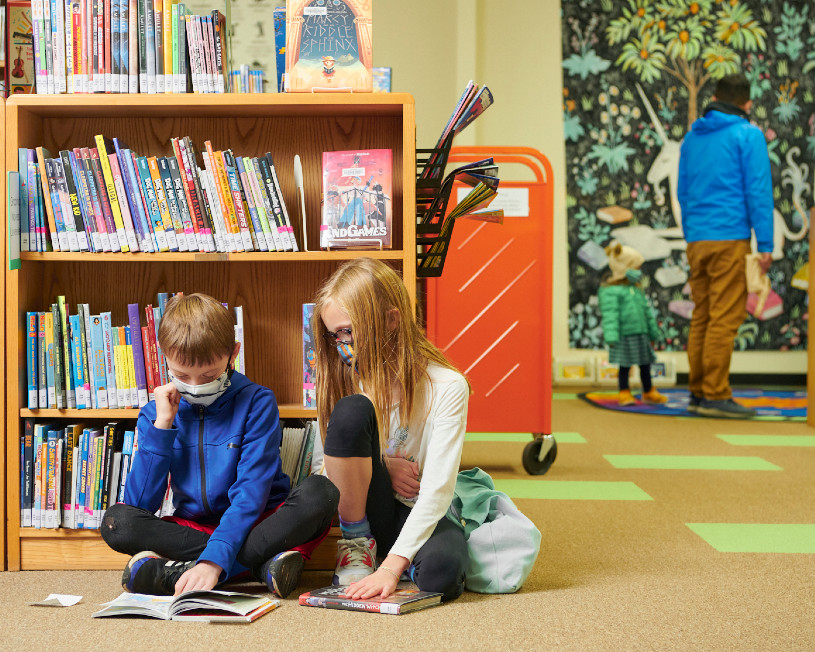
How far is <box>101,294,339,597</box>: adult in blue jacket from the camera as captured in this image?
64.4 inches

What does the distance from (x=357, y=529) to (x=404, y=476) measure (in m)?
0.15

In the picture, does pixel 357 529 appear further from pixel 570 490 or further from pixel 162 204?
pixel 570 490

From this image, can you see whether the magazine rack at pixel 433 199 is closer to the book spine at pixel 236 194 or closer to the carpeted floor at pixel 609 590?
the book spine at pixel 236 194

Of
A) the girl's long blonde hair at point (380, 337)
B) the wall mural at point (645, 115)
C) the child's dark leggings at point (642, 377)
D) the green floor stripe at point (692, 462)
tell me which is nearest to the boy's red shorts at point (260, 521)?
the girl's long blonde hair at point (380, 337)

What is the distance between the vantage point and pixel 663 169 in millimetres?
5781

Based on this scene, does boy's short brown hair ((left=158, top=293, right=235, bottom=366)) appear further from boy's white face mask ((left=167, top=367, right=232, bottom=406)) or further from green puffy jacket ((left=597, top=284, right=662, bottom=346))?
green puffy jacket ((left=597, top=284, right=662, bottom=346))

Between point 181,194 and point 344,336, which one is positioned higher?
point 181,194

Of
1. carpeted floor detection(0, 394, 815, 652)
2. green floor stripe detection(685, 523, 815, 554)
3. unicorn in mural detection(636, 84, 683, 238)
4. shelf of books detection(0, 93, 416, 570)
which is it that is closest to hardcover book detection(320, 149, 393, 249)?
shelf of books detection(0, 93, 416, 570)

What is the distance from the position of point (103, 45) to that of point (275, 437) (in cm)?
98

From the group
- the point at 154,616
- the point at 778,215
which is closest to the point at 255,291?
the point at 154,616

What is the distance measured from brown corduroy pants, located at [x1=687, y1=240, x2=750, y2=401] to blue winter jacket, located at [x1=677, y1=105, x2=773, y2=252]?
0.22 feet

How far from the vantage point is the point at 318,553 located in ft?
6.27

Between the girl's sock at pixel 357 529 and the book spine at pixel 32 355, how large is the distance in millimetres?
742

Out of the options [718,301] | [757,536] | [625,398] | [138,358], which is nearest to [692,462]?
[757,536]
